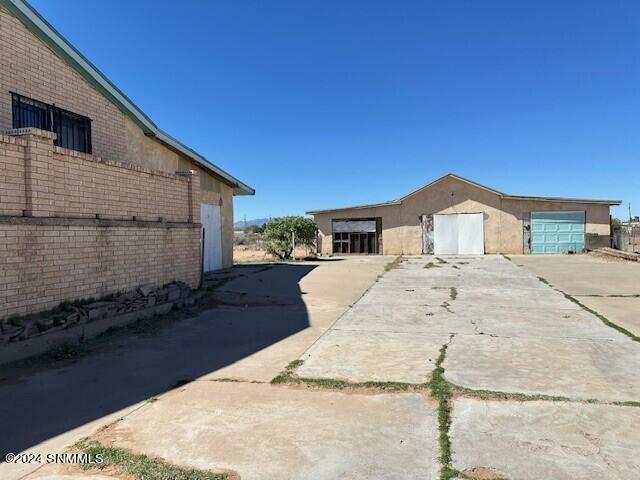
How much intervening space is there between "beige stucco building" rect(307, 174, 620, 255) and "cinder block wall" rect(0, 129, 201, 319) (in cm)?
2055

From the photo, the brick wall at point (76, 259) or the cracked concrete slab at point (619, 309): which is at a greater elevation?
the brick wall at point (76, 259)

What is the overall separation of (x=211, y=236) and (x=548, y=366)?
13.8m

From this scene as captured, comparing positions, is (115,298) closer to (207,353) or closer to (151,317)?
(151,317)

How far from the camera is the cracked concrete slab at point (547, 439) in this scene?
10.4 ft

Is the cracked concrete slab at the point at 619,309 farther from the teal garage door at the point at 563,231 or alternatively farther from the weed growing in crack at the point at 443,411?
the teal garage door at the point at 563,231

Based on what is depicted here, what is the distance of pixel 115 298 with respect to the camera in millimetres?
8289

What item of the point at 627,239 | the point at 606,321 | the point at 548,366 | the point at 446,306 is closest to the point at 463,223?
the point at 627,239

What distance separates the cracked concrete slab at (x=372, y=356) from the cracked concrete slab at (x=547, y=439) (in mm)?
1090

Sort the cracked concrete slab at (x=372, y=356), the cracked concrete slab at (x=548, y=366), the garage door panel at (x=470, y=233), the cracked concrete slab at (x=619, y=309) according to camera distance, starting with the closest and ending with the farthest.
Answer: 1. the cracked concrete slab at (x=548, y=366)
2. the cracked concrete slab at (x=372, y=356)
3. the cracked concrete slab at (x=619, y=309)
4. the garage door panel at (x=470, y=233)

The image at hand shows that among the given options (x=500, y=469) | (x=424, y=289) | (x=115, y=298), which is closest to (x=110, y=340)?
(x=115, y=298)

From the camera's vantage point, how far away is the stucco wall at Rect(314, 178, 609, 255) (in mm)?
27719

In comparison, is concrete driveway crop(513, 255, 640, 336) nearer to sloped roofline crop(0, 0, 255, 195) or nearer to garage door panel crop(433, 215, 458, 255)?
garage door panel crop(433, 215, 458, 255)

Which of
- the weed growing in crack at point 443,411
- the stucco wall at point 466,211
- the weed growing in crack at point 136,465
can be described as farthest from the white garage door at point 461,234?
the weed growing in crack at point 136,465

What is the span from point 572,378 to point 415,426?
2294mm
